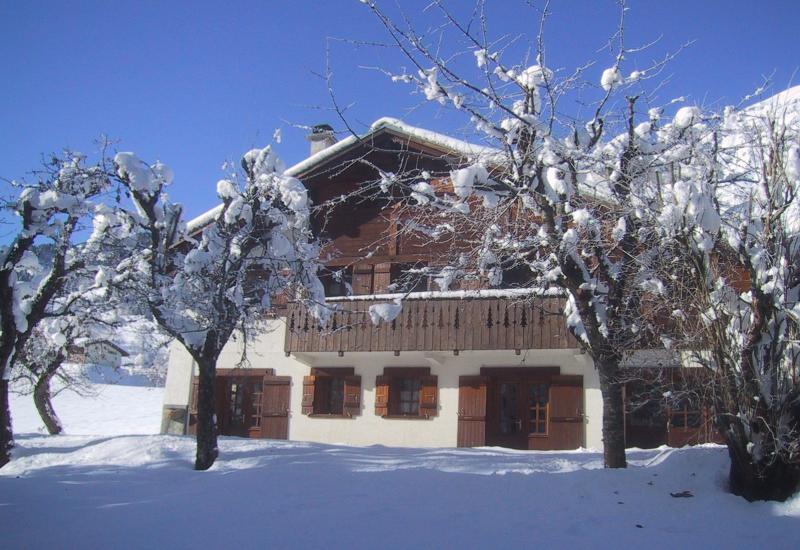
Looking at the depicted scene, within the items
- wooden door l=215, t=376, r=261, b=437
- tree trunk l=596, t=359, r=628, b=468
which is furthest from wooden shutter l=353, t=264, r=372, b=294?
tree trunk l=596, t=359, r=628, b=468

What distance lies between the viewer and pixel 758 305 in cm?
584

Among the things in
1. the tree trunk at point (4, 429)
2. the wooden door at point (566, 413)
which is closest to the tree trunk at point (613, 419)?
the wooden door at point (566, 413)

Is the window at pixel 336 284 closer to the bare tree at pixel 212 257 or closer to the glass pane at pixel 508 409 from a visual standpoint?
the bare tree at pixel 212 257

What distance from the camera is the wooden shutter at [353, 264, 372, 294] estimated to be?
1519 centimetres

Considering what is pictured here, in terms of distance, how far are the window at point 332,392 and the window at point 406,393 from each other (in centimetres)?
52

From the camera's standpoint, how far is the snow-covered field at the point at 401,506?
18.3ft

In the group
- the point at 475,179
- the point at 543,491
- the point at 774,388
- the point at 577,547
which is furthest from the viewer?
the point at 475,179

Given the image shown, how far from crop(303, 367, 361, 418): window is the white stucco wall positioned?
138mm

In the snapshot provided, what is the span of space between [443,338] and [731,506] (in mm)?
7831

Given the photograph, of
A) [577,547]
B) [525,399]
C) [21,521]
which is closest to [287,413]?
[525,399]

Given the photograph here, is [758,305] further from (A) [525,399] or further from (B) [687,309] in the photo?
(A) [525,399]

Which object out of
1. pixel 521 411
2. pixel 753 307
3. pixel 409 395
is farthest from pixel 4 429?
pixel 753 307

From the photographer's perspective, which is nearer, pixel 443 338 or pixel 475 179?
→ pixel 475 179

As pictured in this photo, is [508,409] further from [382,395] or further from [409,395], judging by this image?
[382,395]
